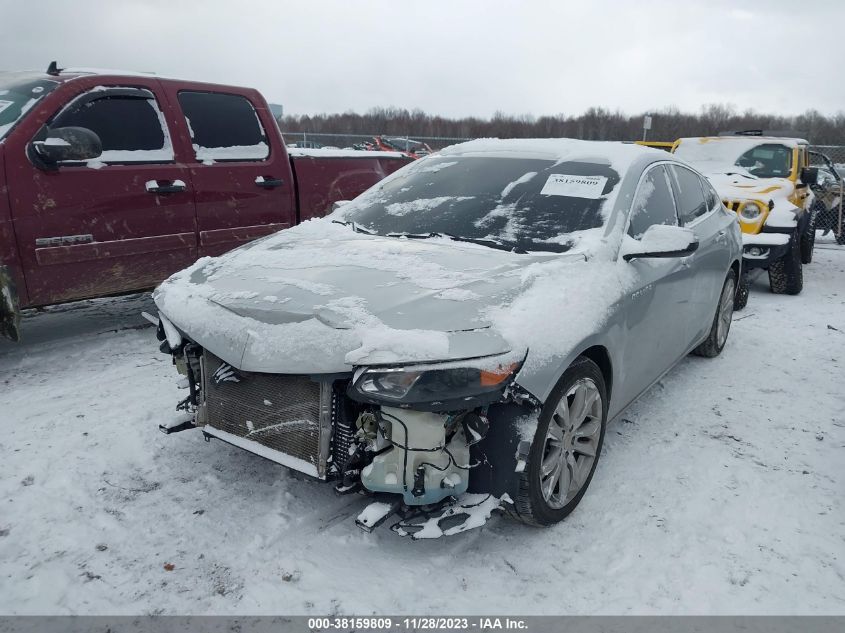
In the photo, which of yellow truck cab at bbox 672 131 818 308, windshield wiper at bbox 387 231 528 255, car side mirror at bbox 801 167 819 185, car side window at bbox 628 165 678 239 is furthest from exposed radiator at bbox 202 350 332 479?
car side mirror at bbox 801 167 819 185

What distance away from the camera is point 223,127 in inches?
201

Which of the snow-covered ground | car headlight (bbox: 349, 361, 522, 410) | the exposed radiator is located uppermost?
car headlight (bbox: 349, 361, 522, 410)

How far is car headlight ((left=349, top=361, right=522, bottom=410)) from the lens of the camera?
7.00 feet

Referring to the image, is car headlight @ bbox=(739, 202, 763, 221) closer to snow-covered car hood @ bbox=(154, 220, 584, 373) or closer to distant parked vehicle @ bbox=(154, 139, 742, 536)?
distant parked vehicle @ bbox=(154, 139, 742, 536)

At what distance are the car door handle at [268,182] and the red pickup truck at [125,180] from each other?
0.01m

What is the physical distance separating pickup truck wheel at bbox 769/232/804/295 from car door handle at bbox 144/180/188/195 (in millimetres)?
6314

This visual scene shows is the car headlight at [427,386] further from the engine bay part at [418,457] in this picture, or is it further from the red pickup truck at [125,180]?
the red pickup truck at [125,180]

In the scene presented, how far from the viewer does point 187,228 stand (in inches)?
187

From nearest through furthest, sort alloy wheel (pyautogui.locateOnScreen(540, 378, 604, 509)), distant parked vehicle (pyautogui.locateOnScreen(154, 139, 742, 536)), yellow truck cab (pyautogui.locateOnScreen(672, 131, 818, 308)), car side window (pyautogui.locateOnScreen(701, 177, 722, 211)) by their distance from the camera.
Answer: distant parked vehicle (pyautogui.locateOnScreen(154, 139, 742, 536)) < alloy wheel (pyautogui.locateOnScreen(540, 378, 604, 509)) < car side window (pyautogui.locateOnScreen(701, 177, 722, 211)) < yellow truck cab (pyautogui.locateOnScreen(672, 131, 818, 308))

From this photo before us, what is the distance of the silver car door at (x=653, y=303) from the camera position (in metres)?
3.08

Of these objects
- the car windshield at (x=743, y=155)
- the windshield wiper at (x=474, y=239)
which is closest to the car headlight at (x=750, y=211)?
the car windshield at (x=743, y=155)

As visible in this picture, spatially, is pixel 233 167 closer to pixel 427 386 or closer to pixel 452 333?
pixel 452 333

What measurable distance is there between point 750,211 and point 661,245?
16.7 ft

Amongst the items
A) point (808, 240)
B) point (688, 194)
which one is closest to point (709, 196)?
point (688, 194)
